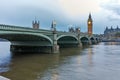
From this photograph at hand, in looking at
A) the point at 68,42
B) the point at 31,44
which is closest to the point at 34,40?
the point at 31,44

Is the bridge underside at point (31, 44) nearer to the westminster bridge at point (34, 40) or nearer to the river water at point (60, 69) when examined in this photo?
the westminster bridge at point (34, 40)

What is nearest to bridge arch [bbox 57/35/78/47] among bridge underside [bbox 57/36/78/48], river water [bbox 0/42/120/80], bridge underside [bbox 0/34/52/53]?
bridge underside [bbox 57/36/78/48]

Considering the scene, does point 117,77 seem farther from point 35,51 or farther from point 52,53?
point 35,51

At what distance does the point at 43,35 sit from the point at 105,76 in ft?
96.6

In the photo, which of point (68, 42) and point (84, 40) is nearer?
point (68, 42)

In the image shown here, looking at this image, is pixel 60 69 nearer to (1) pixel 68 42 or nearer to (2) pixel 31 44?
(2) pixel 31 44

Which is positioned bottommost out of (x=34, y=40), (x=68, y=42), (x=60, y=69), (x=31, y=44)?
(x=60, y=69)

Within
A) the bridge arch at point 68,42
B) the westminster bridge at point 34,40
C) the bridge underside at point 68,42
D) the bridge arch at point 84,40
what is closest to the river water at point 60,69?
the westminster bridge at point 34,40

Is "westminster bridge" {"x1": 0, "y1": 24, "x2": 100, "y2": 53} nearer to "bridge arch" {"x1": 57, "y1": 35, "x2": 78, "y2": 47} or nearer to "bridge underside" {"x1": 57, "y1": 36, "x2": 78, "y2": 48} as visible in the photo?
"bridge arch" {"x1": 57, "y1": 35, "x2": 78, "y2": 47}

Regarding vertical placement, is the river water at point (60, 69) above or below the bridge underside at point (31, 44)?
below

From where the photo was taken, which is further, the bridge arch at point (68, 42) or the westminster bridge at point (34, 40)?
the bridge arch at point (68, 42)

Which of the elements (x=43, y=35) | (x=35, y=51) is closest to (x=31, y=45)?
(x=35, y=51)

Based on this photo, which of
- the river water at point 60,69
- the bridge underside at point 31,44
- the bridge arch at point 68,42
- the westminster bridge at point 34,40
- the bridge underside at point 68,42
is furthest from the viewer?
the bridge underside at point 68,42

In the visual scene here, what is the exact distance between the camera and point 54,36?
59.9 metres
